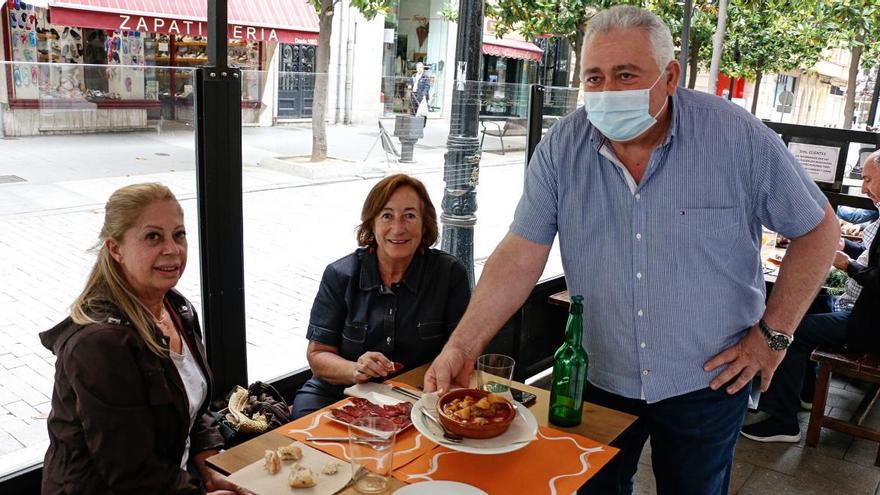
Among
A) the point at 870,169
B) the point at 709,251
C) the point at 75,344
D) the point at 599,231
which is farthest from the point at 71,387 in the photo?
the point at 870,169

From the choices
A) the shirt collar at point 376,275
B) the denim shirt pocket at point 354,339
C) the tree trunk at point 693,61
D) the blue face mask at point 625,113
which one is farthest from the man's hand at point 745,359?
the tree trunk at point 693,61

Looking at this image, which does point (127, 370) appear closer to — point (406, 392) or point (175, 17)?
point (406, 392)

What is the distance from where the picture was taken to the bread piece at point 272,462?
6.12ft

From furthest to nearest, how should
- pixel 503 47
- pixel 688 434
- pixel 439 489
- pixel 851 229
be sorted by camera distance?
1. pixel 503 47
2. pixel 851 229
3. pixel 688 434
4. pixel 439 489

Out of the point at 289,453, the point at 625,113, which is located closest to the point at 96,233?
the point at 289,453

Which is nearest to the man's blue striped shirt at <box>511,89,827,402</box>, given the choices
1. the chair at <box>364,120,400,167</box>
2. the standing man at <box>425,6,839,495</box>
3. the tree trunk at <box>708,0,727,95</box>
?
the standing man at <box>425,6,839,495</box>

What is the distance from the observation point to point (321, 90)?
363cm

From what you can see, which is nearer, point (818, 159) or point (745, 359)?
point (745, 359)

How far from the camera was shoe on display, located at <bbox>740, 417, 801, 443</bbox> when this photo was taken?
446 cm

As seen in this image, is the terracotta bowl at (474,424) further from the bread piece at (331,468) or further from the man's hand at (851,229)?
the man's hand at (851,229)

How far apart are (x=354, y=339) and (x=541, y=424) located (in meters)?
1.03

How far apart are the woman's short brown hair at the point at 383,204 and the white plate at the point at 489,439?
3.82 feet

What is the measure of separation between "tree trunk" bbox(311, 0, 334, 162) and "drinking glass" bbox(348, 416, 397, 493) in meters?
2.13

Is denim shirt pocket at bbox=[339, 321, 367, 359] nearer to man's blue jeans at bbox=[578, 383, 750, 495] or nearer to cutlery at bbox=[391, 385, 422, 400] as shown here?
cutlery at bbox=[391, 385, 422, 400]
